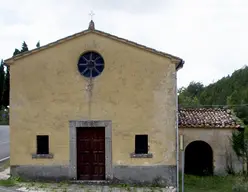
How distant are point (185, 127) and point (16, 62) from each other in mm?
7907

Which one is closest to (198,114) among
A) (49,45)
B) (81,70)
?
(81,70)

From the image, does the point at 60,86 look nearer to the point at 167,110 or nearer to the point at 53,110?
the point at 53,110

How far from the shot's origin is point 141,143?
15.0m

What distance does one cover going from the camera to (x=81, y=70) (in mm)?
15375

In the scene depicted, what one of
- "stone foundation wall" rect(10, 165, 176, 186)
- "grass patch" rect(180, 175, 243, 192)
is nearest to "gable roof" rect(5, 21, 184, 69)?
"stone foundation wall" rect(10, 165, 176, 186)

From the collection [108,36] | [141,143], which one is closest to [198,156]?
[141,143]

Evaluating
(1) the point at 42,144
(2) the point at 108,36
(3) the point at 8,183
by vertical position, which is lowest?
(3) the point at 8,183

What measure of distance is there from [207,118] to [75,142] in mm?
6723

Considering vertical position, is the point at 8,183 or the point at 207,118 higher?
the point at 207,118

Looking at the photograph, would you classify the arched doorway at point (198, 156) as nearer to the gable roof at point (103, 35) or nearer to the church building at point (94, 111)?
the church building at point (94, 111)

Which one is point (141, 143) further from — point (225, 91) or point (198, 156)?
point (225, 91)

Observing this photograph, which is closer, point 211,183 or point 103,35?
point 103,35

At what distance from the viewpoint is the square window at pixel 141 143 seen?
15.0m

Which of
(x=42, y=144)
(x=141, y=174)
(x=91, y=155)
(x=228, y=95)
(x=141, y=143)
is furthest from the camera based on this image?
(x=228, y=95)
